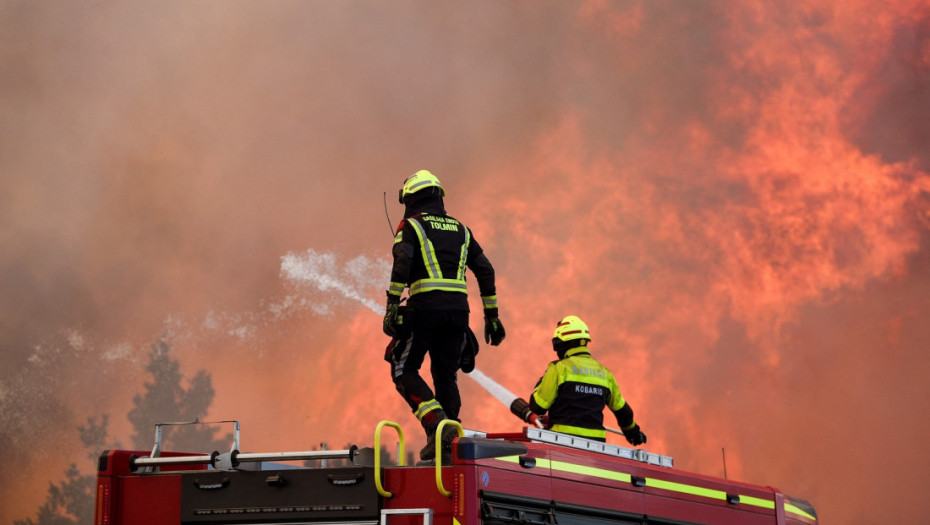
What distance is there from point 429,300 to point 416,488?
6.31 ft

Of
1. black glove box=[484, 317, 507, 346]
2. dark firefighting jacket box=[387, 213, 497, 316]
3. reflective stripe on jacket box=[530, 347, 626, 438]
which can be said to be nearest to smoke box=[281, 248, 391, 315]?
black glove box=[484, 317, 507, 346]

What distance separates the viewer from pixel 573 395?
7.06m

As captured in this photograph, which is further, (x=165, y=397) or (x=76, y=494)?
(x=165, y=397)

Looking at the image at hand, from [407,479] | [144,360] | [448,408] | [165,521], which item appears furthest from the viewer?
[144,360]

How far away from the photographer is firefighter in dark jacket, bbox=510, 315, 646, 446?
23.0 ft

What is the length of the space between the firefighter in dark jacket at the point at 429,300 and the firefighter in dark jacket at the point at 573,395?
0.59 m

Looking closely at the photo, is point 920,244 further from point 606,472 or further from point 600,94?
point 606,472

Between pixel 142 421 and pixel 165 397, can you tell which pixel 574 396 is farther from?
pixel 142 421

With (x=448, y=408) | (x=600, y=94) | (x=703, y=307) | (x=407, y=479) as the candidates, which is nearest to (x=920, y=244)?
(x=703, y=307)

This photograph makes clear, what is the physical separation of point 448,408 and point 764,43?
15208 mm

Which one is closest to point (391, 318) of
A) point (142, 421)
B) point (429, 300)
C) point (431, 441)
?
point (429, 300)

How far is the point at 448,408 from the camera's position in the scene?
22.6 ft

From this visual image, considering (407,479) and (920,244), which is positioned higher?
(920,244)

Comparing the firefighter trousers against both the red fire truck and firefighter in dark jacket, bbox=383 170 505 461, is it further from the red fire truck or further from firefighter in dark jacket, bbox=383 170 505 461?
the red fire truck
